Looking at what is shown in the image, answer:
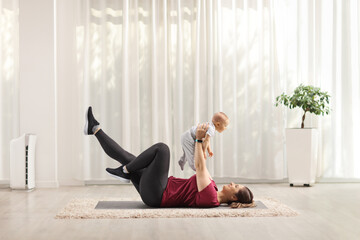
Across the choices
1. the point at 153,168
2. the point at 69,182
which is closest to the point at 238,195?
the point at 153,168

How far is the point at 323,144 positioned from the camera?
6.79 meters

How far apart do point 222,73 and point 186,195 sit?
2.54 meters

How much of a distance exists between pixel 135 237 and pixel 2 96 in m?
3.68

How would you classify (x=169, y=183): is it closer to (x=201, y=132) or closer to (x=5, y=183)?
(x=201, y=132)

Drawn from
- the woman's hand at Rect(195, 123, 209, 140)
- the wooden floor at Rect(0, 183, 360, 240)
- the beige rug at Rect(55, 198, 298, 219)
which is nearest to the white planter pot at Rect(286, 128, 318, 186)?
the wooden floor at Rect(0, 183, 360, 240)

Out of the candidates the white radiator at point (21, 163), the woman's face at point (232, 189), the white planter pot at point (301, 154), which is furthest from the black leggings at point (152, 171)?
the white planter pot at point (301, 154)

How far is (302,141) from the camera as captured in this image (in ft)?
20.7

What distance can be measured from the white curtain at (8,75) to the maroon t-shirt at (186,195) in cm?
275

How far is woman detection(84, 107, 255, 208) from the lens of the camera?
14.3 ft

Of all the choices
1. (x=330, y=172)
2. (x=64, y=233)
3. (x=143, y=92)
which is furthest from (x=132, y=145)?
(x=64, y=233)

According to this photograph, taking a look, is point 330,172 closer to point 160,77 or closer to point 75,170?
point 160,77

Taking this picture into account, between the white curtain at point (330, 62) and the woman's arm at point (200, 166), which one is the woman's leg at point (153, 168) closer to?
the woman's arm at point (200, 166)

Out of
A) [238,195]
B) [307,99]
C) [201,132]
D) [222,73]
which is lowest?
[238,195]

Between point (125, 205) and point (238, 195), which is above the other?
point (238, 195)
